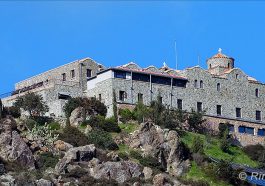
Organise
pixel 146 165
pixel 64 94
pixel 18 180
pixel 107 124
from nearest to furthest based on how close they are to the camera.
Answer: pixel 18 180 → pixel 146 165 → pixel 107 124 → pixel 64 94

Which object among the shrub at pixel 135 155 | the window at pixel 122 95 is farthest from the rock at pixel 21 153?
the window at pixel 122 95

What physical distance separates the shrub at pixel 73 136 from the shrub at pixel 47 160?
3.44 meters

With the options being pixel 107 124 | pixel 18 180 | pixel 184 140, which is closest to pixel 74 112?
pixel 107 124

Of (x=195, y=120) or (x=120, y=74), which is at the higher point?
(x=120, y=74)

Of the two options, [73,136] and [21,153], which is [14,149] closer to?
[21,153]

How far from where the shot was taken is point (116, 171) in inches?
3969

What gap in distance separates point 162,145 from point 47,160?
11747 mm

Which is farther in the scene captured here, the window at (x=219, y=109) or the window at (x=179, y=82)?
the window at (x=219, y=109)

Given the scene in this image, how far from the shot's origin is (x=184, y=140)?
372 ft

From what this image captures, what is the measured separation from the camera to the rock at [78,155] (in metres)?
101

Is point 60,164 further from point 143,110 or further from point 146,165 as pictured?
point 143,110

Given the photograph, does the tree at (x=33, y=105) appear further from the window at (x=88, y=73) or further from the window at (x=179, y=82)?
the window at (x=179, y=82)

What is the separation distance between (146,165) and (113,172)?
4.65m

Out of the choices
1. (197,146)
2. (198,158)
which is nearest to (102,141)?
(198,158)
